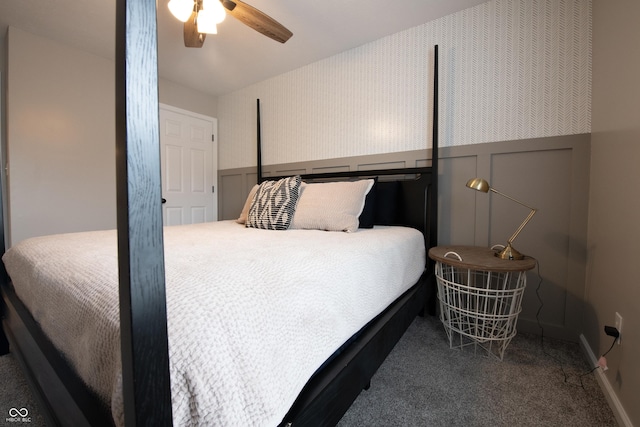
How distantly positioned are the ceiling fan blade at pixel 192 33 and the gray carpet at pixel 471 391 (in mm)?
2153

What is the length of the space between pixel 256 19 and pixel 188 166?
220 cm

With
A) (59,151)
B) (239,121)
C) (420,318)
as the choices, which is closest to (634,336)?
(420,318)

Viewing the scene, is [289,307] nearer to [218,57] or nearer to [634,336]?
[634,336]

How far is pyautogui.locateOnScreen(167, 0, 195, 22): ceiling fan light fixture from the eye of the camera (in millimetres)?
1404

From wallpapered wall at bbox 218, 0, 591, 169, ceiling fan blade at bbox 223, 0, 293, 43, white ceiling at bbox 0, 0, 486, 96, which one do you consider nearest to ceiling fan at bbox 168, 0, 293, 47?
ceiling fan blade at bbox 223, 0, 293, 43

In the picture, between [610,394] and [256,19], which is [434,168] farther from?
[256,19]

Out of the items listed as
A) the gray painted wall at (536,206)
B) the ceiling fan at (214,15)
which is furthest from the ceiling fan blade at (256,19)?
the gray painted wall at (536,206)

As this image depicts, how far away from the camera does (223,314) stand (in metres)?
0.50

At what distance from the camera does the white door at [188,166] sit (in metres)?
3.05

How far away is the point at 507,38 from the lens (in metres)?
1.77

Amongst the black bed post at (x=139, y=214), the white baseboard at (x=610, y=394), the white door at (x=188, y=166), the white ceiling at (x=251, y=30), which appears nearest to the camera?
the black bed post at (x=139, y=214)

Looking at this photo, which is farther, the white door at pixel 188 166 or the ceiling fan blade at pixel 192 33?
the white door at pixel 188 166

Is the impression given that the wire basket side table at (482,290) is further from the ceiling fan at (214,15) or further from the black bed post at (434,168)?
the ceiling fan at (214,15)

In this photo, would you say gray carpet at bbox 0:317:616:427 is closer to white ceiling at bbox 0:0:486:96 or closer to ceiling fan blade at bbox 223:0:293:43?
ceiling fan blade at bbox 223:0:293:43
